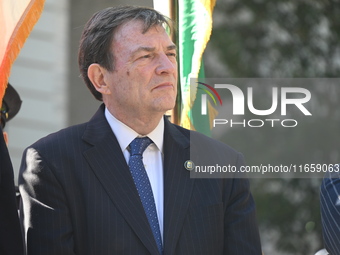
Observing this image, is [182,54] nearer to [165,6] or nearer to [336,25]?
[165,6]

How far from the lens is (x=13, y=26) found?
155 inches

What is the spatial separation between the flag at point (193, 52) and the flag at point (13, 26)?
0.75 metres

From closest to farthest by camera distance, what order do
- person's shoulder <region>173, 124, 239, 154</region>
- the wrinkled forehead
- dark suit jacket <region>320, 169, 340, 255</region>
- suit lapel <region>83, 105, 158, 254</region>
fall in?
dark suit jacket <region>320, 169, 340, 255</region>, suit lapel <region>83, 105, 158, 254</region>, the wrinkled forehead, person's shoulder <region>173, 124, 239, 154</region>

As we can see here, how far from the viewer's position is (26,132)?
6414 mm

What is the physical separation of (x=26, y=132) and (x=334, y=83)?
2.54 meters

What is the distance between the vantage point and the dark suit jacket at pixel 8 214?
275cm

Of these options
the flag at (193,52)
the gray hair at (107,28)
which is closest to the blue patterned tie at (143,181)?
the gray hair at (107,28)

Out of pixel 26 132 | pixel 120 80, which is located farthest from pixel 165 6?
pixel 26 132

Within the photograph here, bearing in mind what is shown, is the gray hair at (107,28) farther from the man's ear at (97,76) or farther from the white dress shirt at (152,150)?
the white dress shirt at (152,150)

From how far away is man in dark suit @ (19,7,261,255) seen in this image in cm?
320

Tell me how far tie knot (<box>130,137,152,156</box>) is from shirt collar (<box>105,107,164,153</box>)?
15 millimetres

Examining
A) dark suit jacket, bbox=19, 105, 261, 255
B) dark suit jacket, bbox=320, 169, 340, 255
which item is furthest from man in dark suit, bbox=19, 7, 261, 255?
dark suit jacket, bbox=320, 169, 340, 255

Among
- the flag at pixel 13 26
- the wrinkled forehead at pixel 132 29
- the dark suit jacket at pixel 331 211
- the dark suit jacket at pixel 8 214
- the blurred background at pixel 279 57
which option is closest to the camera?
the dark suit jacket at pixel 8 214

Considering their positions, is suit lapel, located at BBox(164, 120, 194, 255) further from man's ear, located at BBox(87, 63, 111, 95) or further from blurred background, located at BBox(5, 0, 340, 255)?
blurred background, located at BBox(5, 0, 340, 255)
